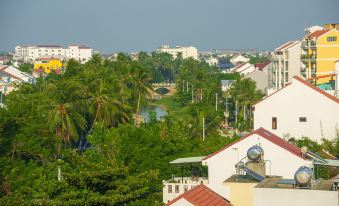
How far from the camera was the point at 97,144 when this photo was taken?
3142 cm

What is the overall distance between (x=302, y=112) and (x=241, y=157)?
13.8 meters

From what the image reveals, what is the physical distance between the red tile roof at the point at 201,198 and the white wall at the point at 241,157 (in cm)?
361

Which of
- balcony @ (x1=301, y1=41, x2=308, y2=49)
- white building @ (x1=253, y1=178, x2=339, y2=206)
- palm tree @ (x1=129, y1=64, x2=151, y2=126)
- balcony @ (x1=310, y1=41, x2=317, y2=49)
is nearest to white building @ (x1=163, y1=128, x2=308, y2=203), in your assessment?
white building @ (x1=253, y1=178, x2=339, y2=206)

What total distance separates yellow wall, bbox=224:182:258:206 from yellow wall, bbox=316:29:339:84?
143 ft

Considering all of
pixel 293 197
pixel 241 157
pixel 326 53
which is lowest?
pixel 293 197

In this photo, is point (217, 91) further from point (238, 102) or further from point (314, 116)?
point (314, 116)

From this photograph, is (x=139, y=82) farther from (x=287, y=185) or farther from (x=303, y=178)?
(x=303, y=178)

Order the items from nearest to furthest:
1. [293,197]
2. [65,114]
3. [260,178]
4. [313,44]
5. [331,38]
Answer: [293,197] < [260,178] < [65,114] < [331,38] < [313,44]

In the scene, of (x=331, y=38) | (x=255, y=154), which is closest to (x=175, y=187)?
(x=255, y=154)

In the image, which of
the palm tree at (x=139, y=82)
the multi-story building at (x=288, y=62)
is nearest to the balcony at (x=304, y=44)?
the multi-story building at (x=288, y=62)

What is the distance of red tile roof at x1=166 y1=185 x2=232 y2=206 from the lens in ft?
52.0

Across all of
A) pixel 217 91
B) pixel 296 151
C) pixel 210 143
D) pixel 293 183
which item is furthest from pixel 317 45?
pixel 293 183

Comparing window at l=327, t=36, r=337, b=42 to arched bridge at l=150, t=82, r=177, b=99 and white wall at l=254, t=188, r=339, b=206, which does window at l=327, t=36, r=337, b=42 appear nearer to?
white wall at l=254, t=188, r=339, b=206

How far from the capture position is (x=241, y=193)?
16344 millimetres
